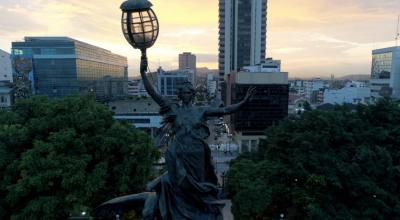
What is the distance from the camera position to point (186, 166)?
5.84m

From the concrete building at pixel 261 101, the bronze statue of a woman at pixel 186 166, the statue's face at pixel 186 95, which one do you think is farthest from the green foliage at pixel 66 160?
the concrete building at pixel 261 101

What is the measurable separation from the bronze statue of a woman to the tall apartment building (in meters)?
70.7

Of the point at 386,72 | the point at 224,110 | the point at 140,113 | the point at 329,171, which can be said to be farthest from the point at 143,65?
the point at 386,72

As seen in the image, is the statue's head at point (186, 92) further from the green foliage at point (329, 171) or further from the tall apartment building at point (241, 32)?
the tall apartment building at point (241, 32)

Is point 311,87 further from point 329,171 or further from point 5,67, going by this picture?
point 329,171

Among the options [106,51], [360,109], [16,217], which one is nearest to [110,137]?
[16,217]

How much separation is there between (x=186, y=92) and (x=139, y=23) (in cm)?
159

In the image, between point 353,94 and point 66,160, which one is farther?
point 353,94

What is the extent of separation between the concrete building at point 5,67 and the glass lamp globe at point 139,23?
55.2 metres

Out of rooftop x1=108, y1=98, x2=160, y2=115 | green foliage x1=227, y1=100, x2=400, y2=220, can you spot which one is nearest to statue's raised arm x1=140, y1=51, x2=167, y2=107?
green foliage x1=227, y1=100, x2=400, y2=220

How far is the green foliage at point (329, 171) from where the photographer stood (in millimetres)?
12727

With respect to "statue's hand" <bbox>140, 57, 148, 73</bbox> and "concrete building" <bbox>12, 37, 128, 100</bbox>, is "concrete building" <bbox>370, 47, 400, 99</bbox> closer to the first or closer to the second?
"concrete building" <bbox>12, 37, 128, 100</bbox>

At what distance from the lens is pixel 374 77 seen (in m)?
88.1

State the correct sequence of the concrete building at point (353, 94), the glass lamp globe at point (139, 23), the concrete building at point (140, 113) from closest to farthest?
the glass lamp globe at point (139, 23) < the concrete building at point (140, 113) < the concrete building at point (353, 94)
